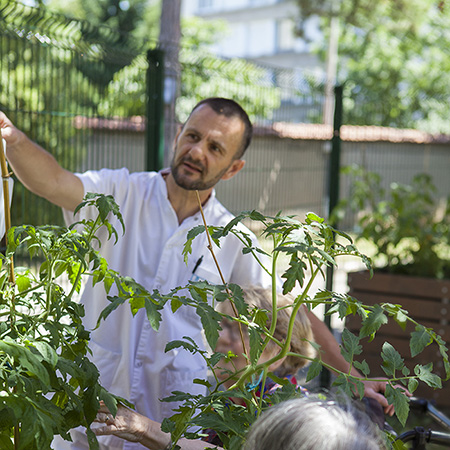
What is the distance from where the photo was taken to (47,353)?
Answer: 131cm

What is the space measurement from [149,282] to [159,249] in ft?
0.44

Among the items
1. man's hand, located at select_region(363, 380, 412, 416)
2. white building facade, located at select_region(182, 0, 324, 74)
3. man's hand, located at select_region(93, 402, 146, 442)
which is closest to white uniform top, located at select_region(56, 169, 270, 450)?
man's hand, located at select_region(363, 380, 412, 416)

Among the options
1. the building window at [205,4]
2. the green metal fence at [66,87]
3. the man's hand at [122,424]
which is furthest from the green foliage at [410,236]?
the building window at [205,4]

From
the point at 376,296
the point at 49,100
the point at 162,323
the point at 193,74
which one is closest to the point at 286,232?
the point at 162,323

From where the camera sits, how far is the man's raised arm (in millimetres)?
2375

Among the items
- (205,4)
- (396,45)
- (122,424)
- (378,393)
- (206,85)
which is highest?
(205,4)

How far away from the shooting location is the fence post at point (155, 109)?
173 inches

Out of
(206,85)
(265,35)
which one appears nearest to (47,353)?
(206,85)

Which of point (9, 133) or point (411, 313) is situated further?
point (411, 313)

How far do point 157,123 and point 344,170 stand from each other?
1.83 m

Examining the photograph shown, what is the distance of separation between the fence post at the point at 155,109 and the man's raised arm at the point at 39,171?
5.82ft

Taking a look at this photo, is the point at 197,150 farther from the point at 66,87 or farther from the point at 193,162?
the point at 66,87

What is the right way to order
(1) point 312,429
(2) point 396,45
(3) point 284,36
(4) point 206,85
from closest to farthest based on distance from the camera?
(1) point 312,429 < (4) point 206,85 < (2) point 396,45 < (3) point 284,36

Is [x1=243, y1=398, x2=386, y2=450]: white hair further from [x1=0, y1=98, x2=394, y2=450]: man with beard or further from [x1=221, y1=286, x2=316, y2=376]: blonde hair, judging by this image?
[x1=0, y1=98, x2=394, y2=450]: man with beard
